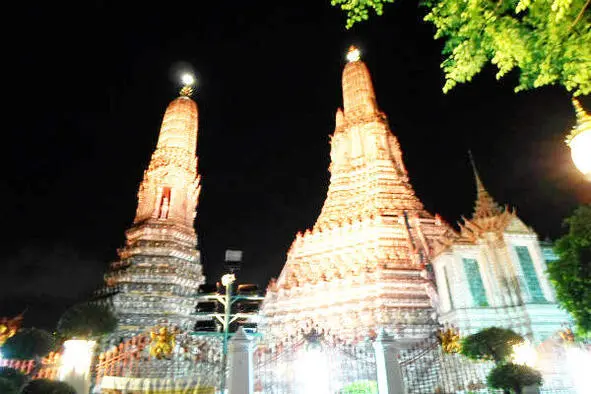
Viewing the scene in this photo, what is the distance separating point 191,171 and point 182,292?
39.2ft

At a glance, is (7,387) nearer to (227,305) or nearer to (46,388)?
(46,388)

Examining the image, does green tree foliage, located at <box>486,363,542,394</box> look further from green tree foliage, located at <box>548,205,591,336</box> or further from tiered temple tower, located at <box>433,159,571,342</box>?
tiered temple tower, located at <box>433,159,571,342</box>

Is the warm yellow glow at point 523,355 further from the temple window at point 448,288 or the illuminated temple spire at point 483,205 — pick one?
the illuminated temple spire at point 483,205

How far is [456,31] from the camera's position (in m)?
6.68

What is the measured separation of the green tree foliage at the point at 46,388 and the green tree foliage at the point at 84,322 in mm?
3961

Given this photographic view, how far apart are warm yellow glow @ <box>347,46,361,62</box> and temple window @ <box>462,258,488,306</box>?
105 ft

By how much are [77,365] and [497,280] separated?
20014mm

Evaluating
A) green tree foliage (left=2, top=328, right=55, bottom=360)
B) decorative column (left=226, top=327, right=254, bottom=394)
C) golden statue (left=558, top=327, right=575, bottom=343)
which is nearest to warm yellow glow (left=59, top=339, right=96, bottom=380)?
green tree foliage (left=2, top=328, right=55, bottom=360)

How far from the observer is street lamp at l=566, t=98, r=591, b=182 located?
4719 millimetres

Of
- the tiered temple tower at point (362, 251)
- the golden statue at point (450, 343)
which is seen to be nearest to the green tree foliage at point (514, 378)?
the golden statue at point (450, 343)

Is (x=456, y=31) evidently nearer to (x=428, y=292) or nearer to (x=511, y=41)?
(x=511, y=41)

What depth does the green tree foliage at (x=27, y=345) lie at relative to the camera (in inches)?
459

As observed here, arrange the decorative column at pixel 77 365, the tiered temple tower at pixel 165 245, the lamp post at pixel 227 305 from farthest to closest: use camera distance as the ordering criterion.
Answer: the tiered temple tower at pixel 165 245
the lamp post at pixel 227 305
the decorative column at pixel 77 365

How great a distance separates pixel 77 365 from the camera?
9.72 metres
